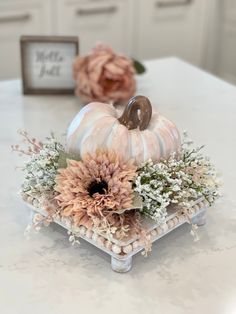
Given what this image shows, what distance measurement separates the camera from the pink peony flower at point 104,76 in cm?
161

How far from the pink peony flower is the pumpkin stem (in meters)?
0.60

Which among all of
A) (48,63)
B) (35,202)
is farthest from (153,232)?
(48,63)

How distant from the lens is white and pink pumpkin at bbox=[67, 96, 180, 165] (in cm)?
99

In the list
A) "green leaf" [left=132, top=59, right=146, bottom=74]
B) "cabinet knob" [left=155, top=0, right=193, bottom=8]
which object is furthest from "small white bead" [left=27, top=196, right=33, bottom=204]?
"cabinet knob" [left=155, top=0, right=193, bottom=8]

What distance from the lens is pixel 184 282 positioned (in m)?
0.94

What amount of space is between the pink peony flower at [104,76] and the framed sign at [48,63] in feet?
0.26

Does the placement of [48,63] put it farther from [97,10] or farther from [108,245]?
[97,10]

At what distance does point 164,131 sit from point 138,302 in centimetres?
32

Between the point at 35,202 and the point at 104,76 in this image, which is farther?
the point at 104,76

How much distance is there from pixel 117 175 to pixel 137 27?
7.84 feet

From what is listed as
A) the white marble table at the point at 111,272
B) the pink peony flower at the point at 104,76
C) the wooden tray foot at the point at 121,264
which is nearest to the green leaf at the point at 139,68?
the pink peony flower at the point at 104,76

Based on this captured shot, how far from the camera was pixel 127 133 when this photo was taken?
1000mm

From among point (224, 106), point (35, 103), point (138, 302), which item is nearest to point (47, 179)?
point (138, 302)

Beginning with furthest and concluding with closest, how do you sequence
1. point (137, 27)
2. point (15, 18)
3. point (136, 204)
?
point (137, 27), point (15, 18), point (136, 204)
